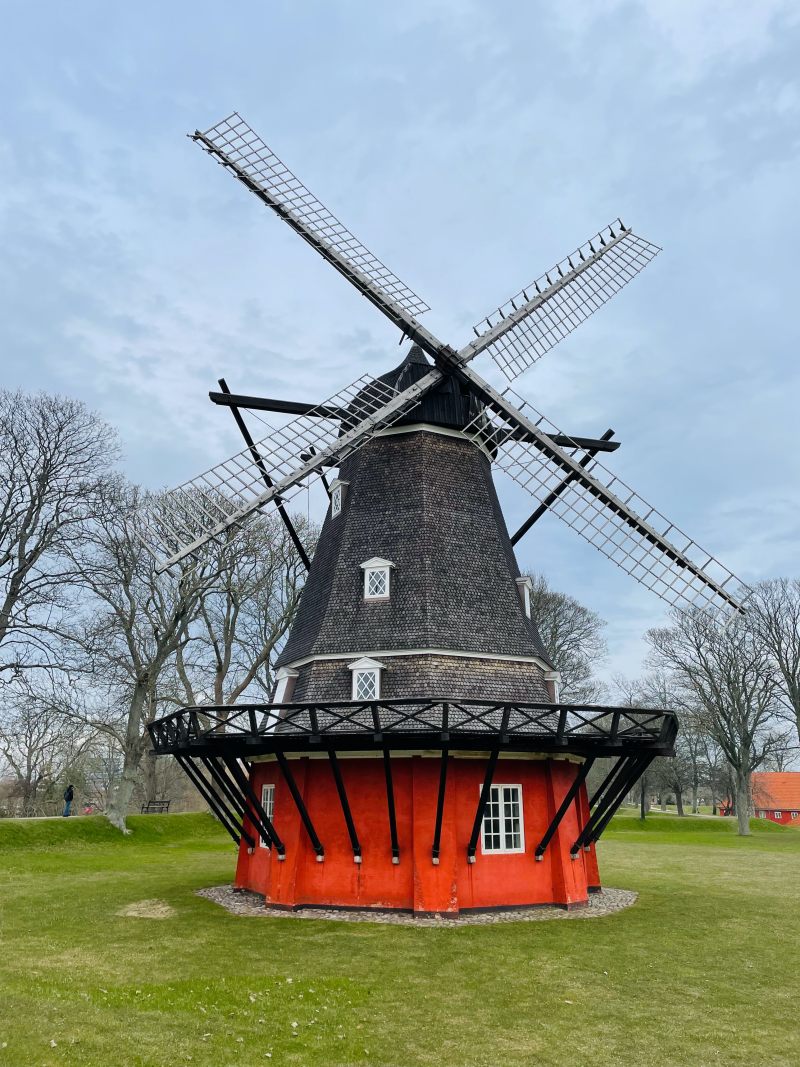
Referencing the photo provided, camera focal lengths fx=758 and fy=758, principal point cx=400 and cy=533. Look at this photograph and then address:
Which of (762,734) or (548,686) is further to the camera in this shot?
(762,734)

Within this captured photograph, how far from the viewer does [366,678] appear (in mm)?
13984

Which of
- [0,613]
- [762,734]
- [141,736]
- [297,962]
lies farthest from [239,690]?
[762,734]

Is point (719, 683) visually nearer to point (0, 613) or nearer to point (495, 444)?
point (495, 444)

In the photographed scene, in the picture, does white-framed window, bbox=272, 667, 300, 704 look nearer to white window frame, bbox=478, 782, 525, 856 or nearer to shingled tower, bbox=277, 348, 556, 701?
shingled tower, bbox=277, 348, 556, 701

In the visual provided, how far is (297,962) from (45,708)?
1720 centimetres

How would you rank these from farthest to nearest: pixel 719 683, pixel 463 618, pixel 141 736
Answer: pixel 719 683 < pixel 141 736 < pixel 463 618

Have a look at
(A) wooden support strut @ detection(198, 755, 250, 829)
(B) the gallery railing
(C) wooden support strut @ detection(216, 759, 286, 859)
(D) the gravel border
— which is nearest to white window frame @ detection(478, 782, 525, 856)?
(D) the gravel border

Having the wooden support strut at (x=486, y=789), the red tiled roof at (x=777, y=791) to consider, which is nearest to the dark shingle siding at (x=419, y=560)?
the wooden support strut at (x=486, y=789)

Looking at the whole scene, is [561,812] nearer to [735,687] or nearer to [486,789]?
[486,789]

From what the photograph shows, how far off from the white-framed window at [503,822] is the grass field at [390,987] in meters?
1.70

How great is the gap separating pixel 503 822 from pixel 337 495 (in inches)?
313

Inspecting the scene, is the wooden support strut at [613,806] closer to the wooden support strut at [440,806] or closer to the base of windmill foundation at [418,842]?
the base of windmill foundation at [418,842]

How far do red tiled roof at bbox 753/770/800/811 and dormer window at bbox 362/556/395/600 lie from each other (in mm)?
56762

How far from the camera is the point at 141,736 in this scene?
26875 mm
